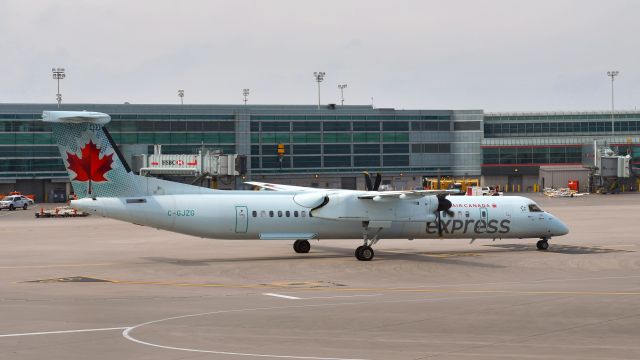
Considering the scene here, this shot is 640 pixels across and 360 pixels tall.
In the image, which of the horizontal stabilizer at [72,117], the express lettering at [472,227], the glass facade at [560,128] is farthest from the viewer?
the glass facade at [560,128]

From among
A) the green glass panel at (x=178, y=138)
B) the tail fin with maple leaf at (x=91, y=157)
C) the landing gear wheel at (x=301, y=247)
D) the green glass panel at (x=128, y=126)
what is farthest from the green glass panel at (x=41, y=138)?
the tail fin with maple leaf at (x=91, y=157)

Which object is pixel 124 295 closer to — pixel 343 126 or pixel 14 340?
pixel 14 340

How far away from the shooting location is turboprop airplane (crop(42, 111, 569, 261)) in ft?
120

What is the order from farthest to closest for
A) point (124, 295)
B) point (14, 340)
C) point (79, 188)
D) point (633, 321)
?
point (79, 188) < point (124, 295) < point (633, 321) < point (14, 340)

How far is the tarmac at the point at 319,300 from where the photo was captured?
1881cm

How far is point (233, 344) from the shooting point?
19172mm

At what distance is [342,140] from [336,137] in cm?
107

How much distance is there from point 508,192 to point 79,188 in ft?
331

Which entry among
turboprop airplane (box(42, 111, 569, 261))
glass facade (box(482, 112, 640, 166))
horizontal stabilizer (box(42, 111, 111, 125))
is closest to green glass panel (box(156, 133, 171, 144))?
glass facade (box(482, 112, 640, 166))

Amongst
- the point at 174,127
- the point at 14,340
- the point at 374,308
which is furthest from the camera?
the point at 174,127

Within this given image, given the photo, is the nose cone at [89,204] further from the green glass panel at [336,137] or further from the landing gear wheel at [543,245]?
the green glass panel at [336,137]

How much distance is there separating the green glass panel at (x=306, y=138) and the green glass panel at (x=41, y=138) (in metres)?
35.5

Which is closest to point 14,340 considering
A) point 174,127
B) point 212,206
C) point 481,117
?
point 212,206

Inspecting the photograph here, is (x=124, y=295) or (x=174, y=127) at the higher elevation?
(x=174, y=127)
